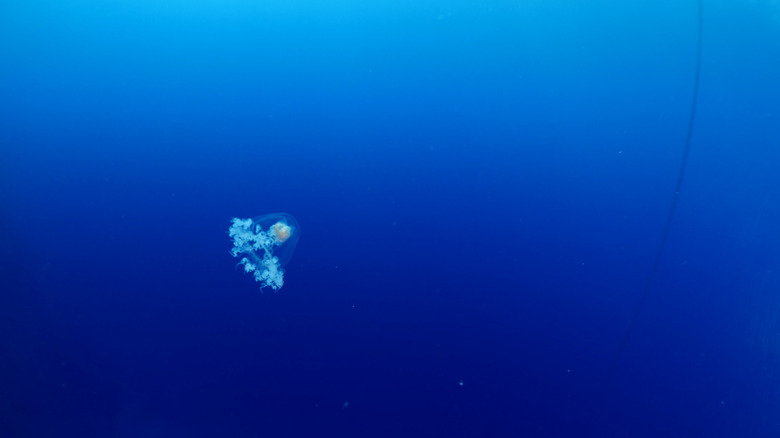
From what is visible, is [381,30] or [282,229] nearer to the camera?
[381,30]

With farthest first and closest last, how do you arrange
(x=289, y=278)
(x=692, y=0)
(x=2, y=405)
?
(x=2, y=405)
(x=289, y=278)
(x=692, y=0)

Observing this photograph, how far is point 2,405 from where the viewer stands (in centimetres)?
183

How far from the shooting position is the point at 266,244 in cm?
166

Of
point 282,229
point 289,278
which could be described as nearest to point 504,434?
point 289,278

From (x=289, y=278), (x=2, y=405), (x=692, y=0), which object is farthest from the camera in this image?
(x=2, y=405)

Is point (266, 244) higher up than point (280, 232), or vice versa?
point (280, 232)

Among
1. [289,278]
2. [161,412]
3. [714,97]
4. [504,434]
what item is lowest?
[504,434]

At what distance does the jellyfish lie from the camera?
66.4 inches

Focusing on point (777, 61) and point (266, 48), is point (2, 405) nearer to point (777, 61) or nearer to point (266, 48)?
point (266, 48)

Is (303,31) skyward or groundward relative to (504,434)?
skyward

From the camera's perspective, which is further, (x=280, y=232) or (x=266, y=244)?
Result: (x=280, y=232)

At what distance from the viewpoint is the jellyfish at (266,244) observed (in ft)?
5.54

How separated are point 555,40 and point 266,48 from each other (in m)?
1.12

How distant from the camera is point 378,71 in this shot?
5.29ft
